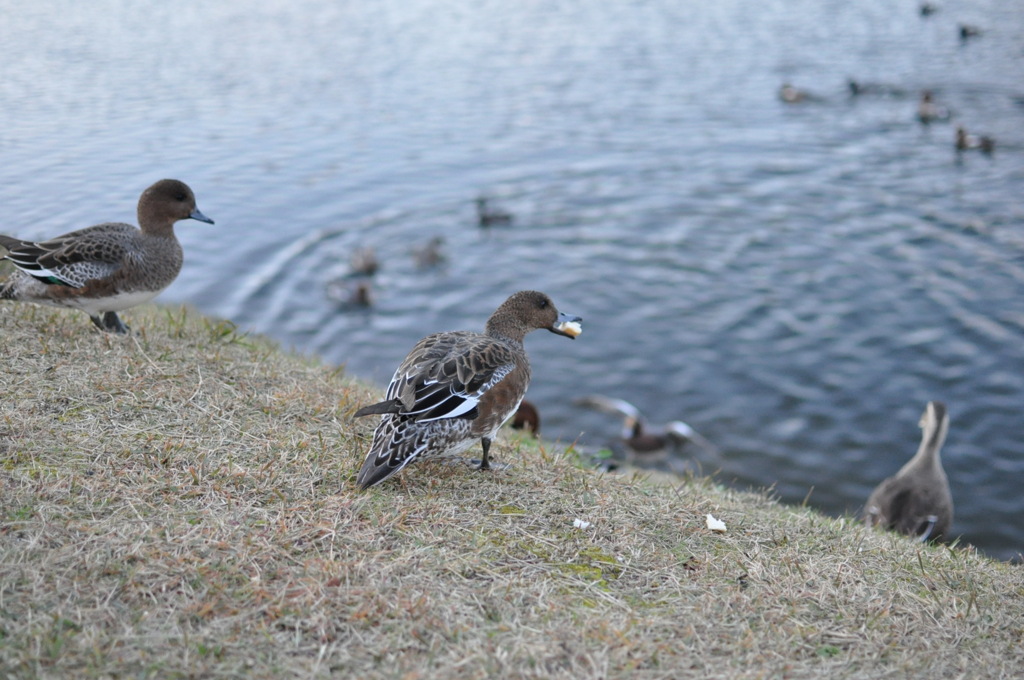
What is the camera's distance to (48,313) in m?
7.23

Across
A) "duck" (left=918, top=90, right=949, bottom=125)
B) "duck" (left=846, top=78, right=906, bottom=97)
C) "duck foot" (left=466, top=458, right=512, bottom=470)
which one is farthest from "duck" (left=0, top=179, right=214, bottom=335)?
"duck" (left=846, top=78, right=906, bottom=97)

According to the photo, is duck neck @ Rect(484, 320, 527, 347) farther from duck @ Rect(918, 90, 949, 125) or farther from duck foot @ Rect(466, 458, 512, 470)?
duck @ Rect(918, 90, 949, 125)

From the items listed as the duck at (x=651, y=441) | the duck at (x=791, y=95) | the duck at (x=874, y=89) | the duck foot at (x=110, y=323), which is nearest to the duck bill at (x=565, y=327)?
the duck foot at (x=110, y=323)

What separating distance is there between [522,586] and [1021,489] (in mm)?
8402

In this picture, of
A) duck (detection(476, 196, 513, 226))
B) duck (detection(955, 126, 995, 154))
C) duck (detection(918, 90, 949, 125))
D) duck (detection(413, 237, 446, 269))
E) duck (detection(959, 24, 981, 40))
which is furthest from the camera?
duck (detection(959, 24, 981, 40))

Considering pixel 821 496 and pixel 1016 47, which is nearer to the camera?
pixel 821 496

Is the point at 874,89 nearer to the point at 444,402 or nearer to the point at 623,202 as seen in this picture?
the point at 623,202

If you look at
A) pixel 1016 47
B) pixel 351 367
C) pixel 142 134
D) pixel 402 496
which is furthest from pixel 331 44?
pixel 402 496

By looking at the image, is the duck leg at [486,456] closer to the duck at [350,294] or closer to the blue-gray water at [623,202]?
the blue-gray water at [623,202]

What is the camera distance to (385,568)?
14.0 feet

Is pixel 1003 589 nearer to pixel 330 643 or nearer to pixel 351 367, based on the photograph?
pixel 330 643

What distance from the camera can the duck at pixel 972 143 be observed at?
18.6 metres

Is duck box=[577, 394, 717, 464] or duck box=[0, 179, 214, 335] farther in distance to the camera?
duck box=[577, 394, 717, 464]

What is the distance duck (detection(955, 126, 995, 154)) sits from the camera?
18.6 m
